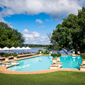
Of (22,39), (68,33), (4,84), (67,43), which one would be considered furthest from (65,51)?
(4,84)

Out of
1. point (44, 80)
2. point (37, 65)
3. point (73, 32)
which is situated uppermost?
point (73, 32)

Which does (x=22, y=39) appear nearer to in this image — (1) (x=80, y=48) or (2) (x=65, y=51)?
(2) (x=65, y=51)

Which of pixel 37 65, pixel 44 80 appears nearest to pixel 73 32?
pixel 37 65

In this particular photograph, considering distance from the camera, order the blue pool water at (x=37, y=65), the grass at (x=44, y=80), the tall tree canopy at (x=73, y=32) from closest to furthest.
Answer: the grass at (x=44, y=80) < the blue pool water at (x=37, y=65) < the tall tree canopy at (x=73, y=32)

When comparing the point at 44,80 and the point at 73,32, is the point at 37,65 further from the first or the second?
the point at 73,32

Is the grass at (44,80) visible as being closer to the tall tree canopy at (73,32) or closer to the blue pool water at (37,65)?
the blue pool water at (37,65)

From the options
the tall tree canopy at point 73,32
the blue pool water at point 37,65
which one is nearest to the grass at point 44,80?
the blue pool water at point 37,65

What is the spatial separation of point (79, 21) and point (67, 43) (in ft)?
21.3

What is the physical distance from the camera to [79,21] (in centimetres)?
2591

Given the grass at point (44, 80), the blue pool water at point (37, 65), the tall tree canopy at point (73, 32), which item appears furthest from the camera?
the tall tree canopy at point (73, 32)

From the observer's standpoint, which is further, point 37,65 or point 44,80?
point 37,65

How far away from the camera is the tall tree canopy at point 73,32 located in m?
25.5

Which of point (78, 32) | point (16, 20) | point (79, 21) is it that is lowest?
point (78, 32)

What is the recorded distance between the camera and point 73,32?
26.7m
